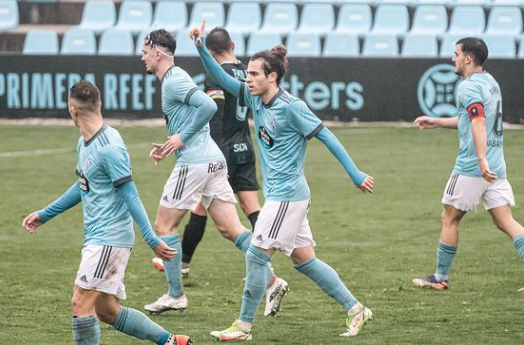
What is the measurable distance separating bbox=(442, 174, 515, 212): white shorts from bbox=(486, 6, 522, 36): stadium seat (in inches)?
643

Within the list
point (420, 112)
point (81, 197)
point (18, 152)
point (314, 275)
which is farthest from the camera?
point (420, 112)

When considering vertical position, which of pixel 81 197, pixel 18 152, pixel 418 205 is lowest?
pixel 18 152

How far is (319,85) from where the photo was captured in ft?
75.0

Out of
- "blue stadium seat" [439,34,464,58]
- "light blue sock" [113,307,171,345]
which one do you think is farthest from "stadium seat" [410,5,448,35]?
"light blue sock" [113,307,171,345]

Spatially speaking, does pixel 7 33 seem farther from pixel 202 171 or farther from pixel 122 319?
pixel 122 319

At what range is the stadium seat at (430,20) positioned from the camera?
25859mm

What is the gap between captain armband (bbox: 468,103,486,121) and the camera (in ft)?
30.2

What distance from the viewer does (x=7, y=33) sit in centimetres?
2705

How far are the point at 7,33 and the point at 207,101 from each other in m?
19.5

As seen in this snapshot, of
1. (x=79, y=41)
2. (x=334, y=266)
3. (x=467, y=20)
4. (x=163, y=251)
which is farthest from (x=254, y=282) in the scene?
(x=467, y=20)

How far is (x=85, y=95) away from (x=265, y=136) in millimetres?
1631

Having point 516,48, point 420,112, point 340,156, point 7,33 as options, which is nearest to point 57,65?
point 7,33

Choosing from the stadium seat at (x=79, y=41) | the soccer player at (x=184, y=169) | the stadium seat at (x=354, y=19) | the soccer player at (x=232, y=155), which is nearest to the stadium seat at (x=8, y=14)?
the stadium seat at (x=79, y=41)

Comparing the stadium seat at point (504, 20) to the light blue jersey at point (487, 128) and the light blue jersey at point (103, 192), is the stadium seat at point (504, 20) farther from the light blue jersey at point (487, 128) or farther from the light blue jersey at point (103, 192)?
the light blue jersey at point (103, 192)
